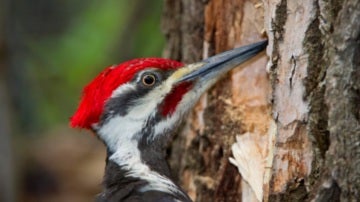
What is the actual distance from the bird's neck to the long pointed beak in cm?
34

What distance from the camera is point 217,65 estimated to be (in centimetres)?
408

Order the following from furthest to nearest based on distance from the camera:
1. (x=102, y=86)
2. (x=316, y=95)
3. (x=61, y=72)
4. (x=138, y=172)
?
(x=61, y=72) → (x=138, y=172) → (x=102, y=86) → (x=316, y=95)

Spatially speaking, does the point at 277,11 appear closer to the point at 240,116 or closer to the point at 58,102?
the point at 240,116

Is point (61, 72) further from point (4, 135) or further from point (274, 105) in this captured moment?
point (274, 105)

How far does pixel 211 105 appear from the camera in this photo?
4.51 m

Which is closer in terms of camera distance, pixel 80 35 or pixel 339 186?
pixel 339 186

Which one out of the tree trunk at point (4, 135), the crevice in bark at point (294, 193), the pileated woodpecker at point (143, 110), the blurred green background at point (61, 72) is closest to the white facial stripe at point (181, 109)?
the pileated woodpecker at point (143, 110)

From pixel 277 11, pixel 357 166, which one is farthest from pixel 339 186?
pixel 277 11

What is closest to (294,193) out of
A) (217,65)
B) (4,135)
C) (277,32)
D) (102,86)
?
(277,32)

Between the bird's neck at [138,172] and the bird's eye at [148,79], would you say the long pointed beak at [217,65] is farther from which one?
the bird's neck at [138,172]

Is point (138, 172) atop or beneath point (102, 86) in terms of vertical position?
beneath

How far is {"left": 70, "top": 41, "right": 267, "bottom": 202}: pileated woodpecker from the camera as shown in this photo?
4016mm

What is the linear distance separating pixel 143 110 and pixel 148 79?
15cm

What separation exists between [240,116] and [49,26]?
186 inches
